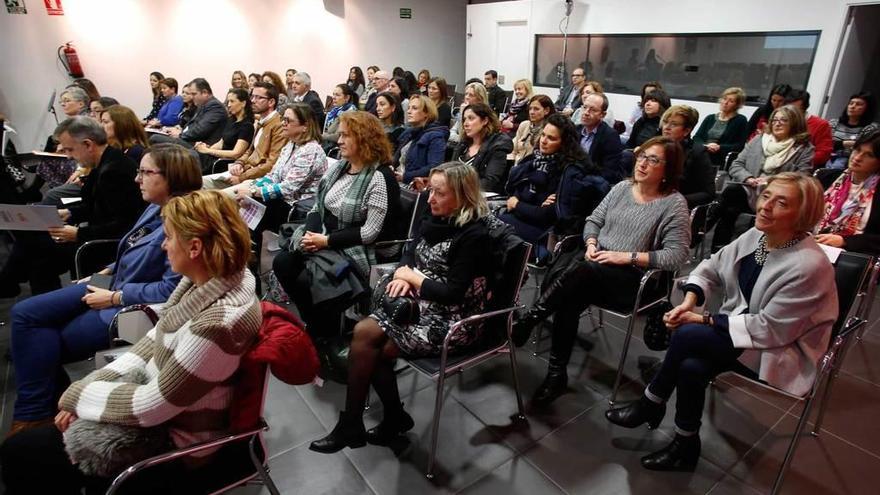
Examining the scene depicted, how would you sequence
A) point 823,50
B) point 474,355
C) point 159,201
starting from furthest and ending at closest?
point 823,50, point 159,201, point 474,355

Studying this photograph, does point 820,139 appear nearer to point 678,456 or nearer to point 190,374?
point 678,456

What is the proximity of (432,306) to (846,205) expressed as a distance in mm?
2430

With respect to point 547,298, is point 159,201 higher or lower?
higher

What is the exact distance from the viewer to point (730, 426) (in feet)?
7.08

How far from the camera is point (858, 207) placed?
2.59 m

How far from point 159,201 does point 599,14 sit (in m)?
7.65

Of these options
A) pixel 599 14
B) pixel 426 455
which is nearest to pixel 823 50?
pixel 599 14

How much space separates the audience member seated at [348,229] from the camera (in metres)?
2.46

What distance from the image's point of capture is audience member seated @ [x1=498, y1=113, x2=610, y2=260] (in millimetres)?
2781

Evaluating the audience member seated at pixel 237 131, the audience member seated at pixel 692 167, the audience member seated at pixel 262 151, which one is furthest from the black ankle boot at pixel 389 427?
the audience member seated at pixel 237 131

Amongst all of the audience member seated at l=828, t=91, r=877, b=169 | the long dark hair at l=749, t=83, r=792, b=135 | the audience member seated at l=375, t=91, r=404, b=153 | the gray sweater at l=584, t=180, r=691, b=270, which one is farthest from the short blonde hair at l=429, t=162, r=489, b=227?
the audience member seated at l=828, t=91, r=877, b=169

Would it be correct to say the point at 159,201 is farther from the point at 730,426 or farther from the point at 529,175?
the point at 730,426

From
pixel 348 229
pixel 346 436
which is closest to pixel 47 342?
pixel 346 436

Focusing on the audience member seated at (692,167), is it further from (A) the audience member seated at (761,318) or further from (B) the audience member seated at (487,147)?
(A) the audience member seated at (761,318)
